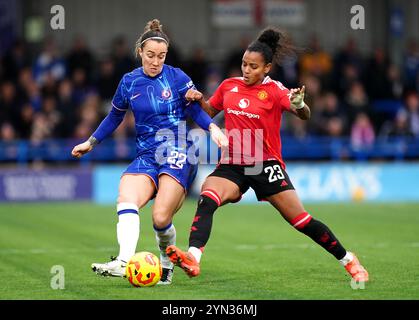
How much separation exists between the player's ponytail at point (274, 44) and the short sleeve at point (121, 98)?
1259 millimetres

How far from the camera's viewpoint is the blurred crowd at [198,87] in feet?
71.7

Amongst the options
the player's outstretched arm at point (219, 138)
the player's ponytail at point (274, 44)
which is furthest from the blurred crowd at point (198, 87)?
the player's outstretched arm at point (219, 138)

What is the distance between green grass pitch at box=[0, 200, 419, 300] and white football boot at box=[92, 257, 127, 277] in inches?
6.5

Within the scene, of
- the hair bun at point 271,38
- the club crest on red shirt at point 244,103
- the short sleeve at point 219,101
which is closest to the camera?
the club crest on red shirt at point 244,103

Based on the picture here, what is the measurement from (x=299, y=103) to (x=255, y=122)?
0.51 meters

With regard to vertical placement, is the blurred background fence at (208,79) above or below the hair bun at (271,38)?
A: below

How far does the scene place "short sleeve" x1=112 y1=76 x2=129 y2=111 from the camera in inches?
368

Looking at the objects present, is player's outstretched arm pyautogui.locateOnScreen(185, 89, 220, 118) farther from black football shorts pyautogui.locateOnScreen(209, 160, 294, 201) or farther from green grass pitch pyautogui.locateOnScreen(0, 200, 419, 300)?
green grass pitch pyautogui.locateOnScreen(0, 200, 419, 300)

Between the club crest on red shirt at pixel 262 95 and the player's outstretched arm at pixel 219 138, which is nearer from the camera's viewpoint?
the player's outstretched arm at pixel 219 138

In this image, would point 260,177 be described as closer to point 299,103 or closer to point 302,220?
point 302,220

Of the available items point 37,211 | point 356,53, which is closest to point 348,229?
point 37,211

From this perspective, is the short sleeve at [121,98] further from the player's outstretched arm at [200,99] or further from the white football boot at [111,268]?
the white football boot at [111,268]

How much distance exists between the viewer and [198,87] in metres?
23.0

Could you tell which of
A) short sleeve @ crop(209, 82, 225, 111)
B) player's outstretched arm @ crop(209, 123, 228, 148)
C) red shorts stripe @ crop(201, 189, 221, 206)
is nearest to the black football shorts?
red shorts stripe @ crop(201, 189, 221, 206)
